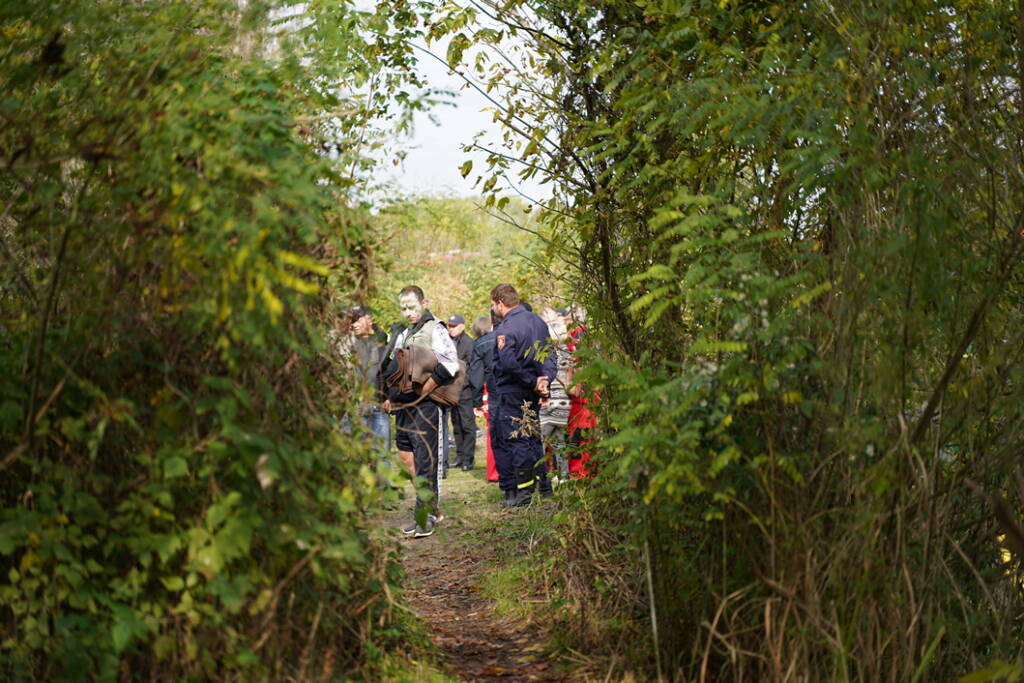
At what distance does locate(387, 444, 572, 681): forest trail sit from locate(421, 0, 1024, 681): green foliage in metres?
1.04

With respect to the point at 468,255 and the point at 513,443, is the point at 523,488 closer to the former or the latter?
the point at 513,443

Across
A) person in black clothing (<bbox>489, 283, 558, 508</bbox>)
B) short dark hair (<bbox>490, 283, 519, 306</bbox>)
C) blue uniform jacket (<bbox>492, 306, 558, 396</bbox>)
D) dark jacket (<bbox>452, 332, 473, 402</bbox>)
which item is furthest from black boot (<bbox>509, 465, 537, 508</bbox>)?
dark jacket (<bbox>452, 332, 473, 402</bbox>)

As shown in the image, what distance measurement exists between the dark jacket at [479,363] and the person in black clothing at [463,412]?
0.09 meters

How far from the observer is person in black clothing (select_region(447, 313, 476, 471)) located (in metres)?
13.2

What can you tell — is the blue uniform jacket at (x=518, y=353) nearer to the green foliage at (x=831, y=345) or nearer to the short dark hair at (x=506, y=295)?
the short dark hair at (x=506, y=295)

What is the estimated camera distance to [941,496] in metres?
4.33

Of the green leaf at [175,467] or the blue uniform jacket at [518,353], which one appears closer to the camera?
the green leaf at [175,467]

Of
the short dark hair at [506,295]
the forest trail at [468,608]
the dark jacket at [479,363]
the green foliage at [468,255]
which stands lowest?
the forest trail at [468,608]

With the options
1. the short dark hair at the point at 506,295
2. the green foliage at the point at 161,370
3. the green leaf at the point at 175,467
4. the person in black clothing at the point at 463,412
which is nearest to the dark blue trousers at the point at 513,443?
the short dark hair at the point at 506,295

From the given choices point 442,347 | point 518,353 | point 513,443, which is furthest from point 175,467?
point 513,443

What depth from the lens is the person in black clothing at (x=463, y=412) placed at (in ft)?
43.3

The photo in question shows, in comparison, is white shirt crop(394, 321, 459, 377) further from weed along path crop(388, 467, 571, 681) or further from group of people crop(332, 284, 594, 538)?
weed along path crop(388, 467, 571, 681)

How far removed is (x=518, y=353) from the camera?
978cm

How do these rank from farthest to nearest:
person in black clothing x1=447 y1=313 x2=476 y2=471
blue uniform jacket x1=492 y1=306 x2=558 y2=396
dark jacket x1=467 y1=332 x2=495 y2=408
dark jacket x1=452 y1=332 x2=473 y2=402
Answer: dark jacket x1=452 y1=332 x2=473 y2=402
person in black clothing x1=447 y1=313 x2=476 y2=471
dark jacket x1=467 y1=332 x2=495 y2=408
blue uniform jacket x1=492 y1=306 x2=558 y2=396
